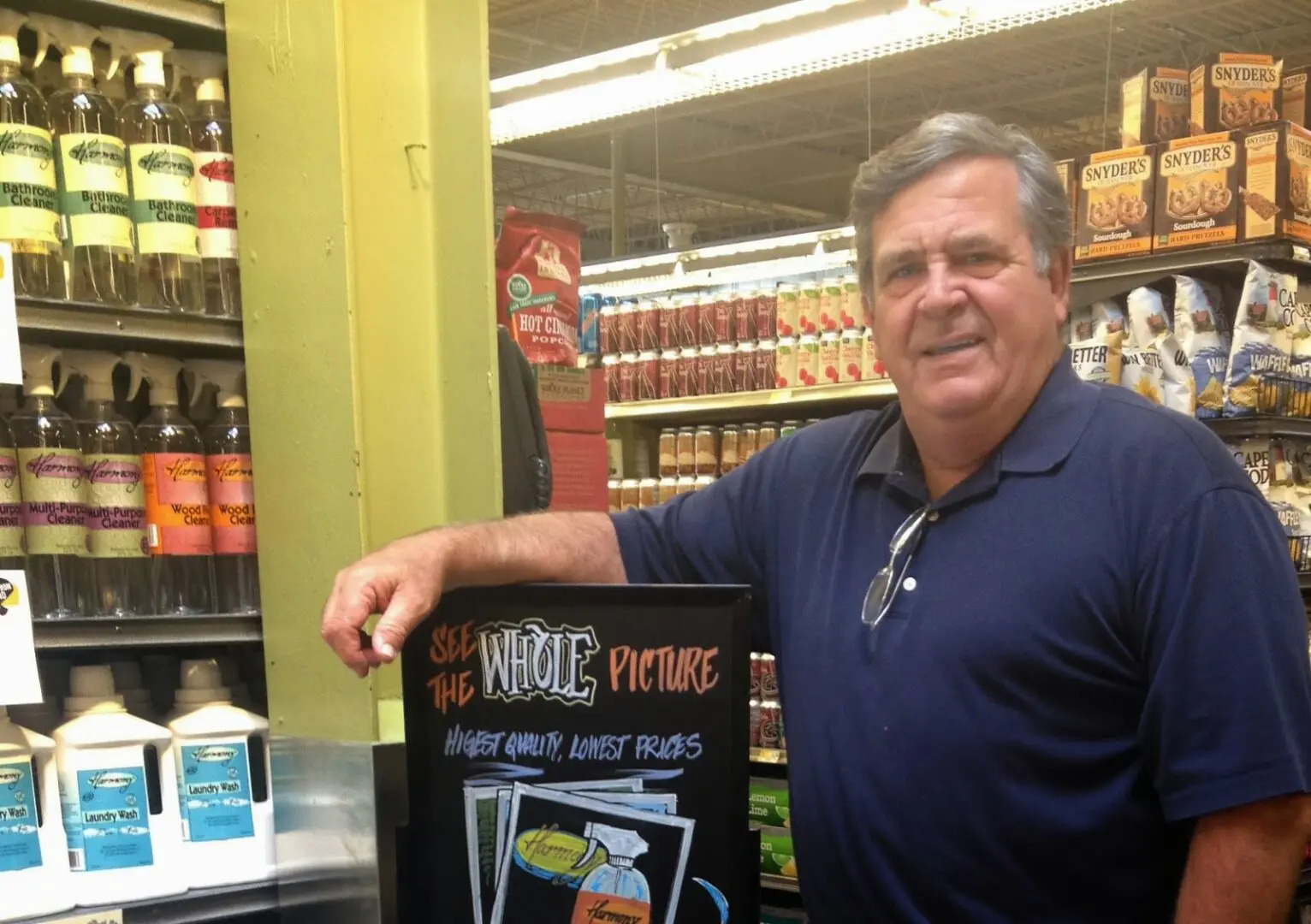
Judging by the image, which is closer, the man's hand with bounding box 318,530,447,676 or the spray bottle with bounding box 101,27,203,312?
the man's hand with bounding box 318,530,447,676

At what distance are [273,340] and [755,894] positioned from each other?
128cm

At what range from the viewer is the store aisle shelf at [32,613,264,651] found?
1.95 m

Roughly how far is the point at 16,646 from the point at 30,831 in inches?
12.2

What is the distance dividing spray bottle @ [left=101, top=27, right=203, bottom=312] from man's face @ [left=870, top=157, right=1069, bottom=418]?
1269mm

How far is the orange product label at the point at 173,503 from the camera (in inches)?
83.0

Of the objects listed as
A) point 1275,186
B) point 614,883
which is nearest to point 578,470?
point 614,883

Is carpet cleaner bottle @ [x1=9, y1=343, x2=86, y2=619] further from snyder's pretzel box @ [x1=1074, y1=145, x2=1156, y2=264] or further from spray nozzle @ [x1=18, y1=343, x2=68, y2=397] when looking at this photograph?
snyder's pretzel box @ [x1=1074, y1=145, x2=1156, y2=264]

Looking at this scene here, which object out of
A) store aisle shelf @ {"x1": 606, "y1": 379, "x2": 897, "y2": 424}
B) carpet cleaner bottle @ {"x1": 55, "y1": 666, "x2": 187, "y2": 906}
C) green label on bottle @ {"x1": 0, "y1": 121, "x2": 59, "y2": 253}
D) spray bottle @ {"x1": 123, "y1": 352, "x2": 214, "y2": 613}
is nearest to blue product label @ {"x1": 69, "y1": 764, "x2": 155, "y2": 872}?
carpet cleaner bottle @ {"x1": 55, "y1": 666, "x2": 187, "y2": 906}

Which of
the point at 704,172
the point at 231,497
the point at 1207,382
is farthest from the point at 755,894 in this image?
the point at 704,172

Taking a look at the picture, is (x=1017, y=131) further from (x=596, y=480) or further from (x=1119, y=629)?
(x=596, y=480)

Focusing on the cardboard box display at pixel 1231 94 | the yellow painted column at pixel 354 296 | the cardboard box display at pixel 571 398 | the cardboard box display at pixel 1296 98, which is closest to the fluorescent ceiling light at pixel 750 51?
the cardboard box display at pixel 1231 94

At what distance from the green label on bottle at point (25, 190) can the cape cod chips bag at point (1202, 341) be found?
10.8ft

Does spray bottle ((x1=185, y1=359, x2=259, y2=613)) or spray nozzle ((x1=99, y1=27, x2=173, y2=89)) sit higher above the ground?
spray nozzle ((x1=99, y1=27, x2=173, y2=89))

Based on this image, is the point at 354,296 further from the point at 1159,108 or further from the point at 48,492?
the point at 1159,108
